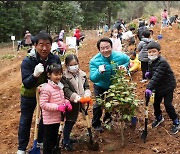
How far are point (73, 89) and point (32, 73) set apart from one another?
623 mm

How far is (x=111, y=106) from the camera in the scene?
3.91 meters

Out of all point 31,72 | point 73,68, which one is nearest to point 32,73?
point 31,72

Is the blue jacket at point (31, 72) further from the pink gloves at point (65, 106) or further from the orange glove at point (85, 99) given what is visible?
the orange glove at point (85, 99)

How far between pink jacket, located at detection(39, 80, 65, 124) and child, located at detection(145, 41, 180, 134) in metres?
1.25

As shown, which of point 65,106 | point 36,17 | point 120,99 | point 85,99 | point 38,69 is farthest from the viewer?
point 36,17

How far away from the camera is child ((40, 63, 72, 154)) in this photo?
141 inches

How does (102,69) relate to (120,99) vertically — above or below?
above

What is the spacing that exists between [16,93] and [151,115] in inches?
168

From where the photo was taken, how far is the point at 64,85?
3898 mm

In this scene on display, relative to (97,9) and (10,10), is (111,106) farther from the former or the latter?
(97,9)

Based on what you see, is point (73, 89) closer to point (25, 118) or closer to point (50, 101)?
point (50, 101)

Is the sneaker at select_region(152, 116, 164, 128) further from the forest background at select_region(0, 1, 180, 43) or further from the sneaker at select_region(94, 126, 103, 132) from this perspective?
the forest background at select_region(0, 1, 180, 43)

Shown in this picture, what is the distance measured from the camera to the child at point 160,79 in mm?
4191

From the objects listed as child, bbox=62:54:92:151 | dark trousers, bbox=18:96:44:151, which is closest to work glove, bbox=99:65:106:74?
child, bbox=62:54:92:151
